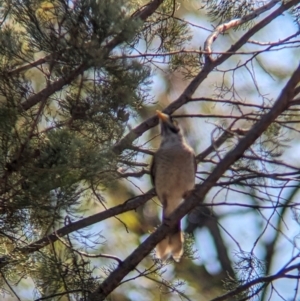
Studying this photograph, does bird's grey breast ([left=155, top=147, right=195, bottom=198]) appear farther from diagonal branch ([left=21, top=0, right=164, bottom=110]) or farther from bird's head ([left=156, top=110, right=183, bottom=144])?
diagonal branch ([left=21, top=0, right=164, bottom=110])

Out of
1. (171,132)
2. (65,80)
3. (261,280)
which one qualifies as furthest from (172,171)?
(65,80)

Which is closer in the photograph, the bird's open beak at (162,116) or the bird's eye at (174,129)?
the bird's open beak at (162,116)

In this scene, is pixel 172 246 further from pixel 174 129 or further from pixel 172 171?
pixel 174 129

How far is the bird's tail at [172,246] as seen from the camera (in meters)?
4.73

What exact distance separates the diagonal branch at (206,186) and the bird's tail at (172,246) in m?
0.83

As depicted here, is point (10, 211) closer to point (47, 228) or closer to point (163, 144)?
point (47, 228)

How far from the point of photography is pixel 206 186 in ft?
11.8

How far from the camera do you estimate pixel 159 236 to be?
3.86 meters

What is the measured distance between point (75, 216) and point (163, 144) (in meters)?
1.46

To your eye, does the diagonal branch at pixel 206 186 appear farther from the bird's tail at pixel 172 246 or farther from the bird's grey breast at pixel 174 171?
the bird's grey breast at pixel 174 171

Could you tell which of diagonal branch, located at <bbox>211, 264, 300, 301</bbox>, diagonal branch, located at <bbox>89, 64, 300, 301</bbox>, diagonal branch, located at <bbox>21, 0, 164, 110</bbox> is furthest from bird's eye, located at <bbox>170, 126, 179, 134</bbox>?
diagonal branch, located at <bbox>21, 0, 164, 110</bbox>

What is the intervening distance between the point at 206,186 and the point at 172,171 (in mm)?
1339

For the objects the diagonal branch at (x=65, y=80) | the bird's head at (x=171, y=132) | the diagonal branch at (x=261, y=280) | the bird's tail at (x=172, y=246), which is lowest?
the diagonal branch at (x=261, y=280)

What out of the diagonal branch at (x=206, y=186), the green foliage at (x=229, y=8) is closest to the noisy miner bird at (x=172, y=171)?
the green foliage at (x=229, y=8)
